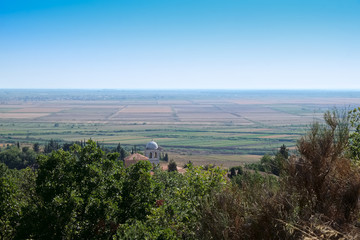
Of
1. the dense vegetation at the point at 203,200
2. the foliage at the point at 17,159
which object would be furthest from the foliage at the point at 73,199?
the foliage at the point at 17,159

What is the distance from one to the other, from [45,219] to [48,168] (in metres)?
1.90

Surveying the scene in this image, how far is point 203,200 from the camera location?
10969 mm

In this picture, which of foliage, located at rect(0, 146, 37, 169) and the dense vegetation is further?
foliage, located at rect(0, 146, 37, 169)

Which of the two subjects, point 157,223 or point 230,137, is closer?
point 157,223

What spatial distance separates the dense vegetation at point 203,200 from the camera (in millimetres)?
8188

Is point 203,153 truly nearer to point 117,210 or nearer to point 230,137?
point 230,137

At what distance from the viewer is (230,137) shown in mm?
118312

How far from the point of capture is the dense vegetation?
8.19 metres

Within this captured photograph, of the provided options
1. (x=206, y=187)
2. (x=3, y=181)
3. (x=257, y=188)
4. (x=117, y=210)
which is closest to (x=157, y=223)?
(x=117, y=210)

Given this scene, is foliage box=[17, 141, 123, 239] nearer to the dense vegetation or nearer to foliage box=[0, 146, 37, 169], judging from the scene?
the dense vegetation

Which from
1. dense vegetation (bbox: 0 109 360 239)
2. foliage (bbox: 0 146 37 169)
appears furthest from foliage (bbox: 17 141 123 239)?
foliage (bbox: 0 146 37 169)

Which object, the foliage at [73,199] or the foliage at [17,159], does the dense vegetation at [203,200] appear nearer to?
the foliage at [73,199]

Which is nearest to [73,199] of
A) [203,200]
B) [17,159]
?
[203,200]

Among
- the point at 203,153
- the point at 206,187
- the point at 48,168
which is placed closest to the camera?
the point at 48,168
